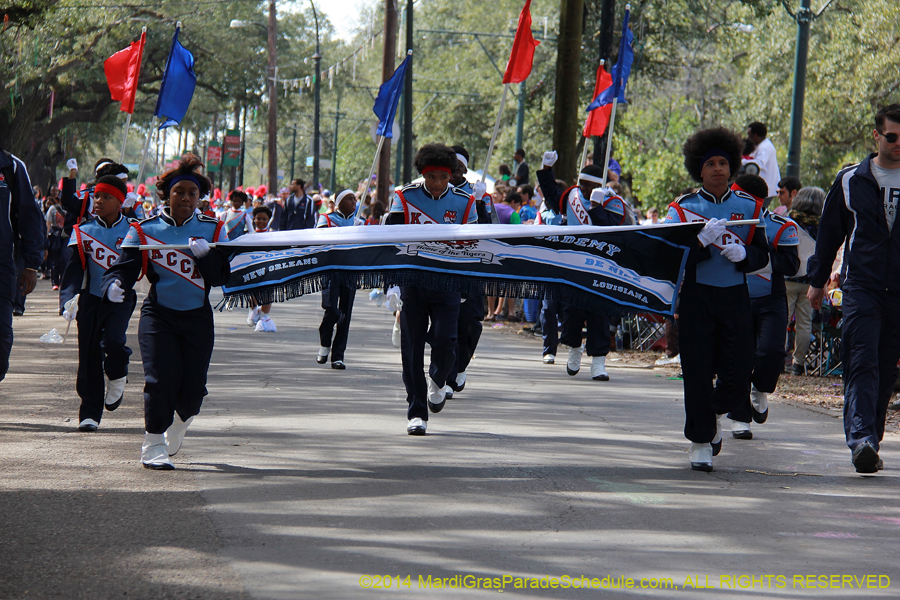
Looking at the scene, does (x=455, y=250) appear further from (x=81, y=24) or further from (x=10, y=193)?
(x=81, y=24)

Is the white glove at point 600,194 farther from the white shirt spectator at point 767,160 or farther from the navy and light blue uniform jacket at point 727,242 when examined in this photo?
the navy and light blue uniform jacket at point 727,242

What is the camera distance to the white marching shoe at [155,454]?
6.36m

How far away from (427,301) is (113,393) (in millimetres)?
2485

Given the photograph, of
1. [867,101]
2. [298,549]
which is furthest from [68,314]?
[867,101]

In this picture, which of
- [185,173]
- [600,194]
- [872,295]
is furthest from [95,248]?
[872,295]

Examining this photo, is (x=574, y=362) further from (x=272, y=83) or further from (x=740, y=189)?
(x=272, y=83)

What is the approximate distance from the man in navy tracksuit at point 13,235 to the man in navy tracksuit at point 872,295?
507 centimetres

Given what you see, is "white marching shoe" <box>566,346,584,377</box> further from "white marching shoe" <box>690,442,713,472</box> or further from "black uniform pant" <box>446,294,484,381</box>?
"white marching shoe" <box>690,442,713,472</box>

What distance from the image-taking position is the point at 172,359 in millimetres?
6332

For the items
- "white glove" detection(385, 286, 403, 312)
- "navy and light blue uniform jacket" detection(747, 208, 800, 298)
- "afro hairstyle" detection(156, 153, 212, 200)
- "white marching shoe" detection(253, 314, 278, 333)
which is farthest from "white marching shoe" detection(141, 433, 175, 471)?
"white marching shoe" detection(253, 314, 278, 333)

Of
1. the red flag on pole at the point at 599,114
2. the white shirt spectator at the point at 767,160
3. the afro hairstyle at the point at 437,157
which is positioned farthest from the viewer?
the red flag on pole at the point at 599,114

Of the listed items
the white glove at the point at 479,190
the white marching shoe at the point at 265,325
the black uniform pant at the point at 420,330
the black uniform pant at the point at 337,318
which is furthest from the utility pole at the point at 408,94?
the black uniform pant at the point at 420,330

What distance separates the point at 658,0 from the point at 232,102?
2355 centimetres

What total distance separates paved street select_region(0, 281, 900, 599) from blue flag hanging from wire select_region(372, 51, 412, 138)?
5.15 m
